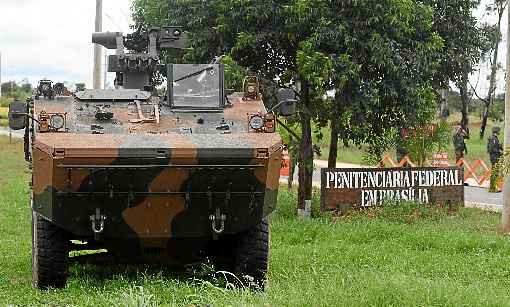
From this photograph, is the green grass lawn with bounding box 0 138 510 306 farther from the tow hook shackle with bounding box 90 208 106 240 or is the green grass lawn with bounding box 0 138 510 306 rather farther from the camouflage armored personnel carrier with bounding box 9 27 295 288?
the tow hook shackle with bounding box 90 208 106 240

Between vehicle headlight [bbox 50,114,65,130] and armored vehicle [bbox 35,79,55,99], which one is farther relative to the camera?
armored vehicle [bbox 35,79,55,99]

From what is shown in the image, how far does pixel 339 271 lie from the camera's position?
9438mm

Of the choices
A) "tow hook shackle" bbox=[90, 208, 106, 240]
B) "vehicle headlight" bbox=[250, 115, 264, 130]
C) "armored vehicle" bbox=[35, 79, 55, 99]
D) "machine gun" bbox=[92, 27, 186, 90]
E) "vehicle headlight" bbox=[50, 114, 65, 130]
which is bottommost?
"tow hook shackle" bbox=[90, 208, 106, 240]

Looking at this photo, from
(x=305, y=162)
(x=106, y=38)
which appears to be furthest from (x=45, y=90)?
(x=305, y=162)

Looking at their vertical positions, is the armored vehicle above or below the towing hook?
above

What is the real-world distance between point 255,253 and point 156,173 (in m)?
1.62

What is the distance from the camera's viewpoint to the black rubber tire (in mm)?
9664

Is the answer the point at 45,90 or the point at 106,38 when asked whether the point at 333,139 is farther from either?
the point at 45,90

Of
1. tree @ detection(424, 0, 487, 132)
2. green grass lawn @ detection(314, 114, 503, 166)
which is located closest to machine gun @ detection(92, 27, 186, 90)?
tree @ detection(424, 0, 487, 132)

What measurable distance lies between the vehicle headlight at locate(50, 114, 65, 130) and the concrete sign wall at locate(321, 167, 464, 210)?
24.6ft

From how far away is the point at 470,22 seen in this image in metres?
18.8

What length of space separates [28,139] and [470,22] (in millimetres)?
10578

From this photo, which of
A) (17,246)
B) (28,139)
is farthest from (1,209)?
(28,139)

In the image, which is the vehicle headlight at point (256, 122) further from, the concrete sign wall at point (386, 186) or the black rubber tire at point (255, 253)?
the concrete sign wall at point (386, 186)
